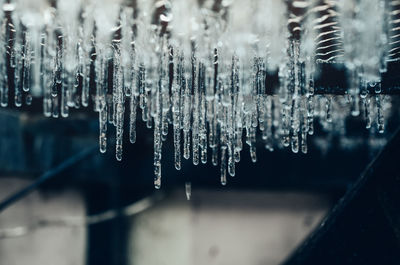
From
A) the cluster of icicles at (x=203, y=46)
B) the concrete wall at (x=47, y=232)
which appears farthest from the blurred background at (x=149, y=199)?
the cluster of icicles at (x=203, y=46)

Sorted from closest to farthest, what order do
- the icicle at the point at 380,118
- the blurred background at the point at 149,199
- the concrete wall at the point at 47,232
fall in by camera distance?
the icicle at the point at 380,118
the blurred background at the point at 149,199
the concrete wall at the point at 47,232

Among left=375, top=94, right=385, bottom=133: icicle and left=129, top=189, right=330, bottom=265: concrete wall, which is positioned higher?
left=375, top=94, right=385, bottom=133: icicle

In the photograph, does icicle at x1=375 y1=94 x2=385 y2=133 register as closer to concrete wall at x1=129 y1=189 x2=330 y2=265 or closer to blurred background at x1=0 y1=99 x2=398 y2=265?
blurred background at x1=0 y1=99 x2=398 y2=265

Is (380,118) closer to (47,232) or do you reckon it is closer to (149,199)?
(149,199)

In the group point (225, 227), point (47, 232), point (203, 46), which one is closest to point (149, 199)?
point (225, 227)

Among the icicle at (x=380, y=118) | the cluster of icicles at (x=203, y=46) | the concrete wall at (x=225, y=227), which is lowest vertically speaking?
the concrete wall at (x=225, y=227)

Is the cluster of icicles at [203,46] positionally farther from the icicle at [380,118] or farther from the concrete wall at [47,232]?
the concrete wall at [47,232]

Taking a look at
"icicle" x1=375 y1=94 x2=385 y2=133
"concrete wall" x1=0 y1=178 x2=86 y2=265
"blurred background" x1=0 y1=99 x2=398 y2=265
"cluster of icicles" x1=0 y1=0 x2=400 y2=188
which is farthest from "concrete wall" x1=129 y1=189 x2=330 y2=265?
"icicle" x1=375 y1=94 x2=385 y2=133

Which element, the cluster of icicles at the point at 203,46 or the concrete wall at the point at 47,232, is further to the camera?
the concrete wall at the point at 47,232

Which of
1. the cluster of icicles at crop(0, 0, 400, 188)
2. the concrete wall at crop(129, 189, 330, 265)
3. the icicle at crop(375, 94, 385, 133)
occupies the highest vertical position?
the cluster of icicles at crop(0, 0, 400, 188)

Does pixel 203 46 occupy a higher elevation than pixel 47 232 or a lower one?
higher

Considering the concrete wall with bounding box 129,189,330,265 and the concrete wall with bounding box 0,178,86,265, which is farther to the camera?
the concrete wall with bounding box 129,189,330,265

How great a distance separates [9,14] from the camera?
198 cm

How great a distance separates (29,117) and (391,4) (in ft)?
14.3
